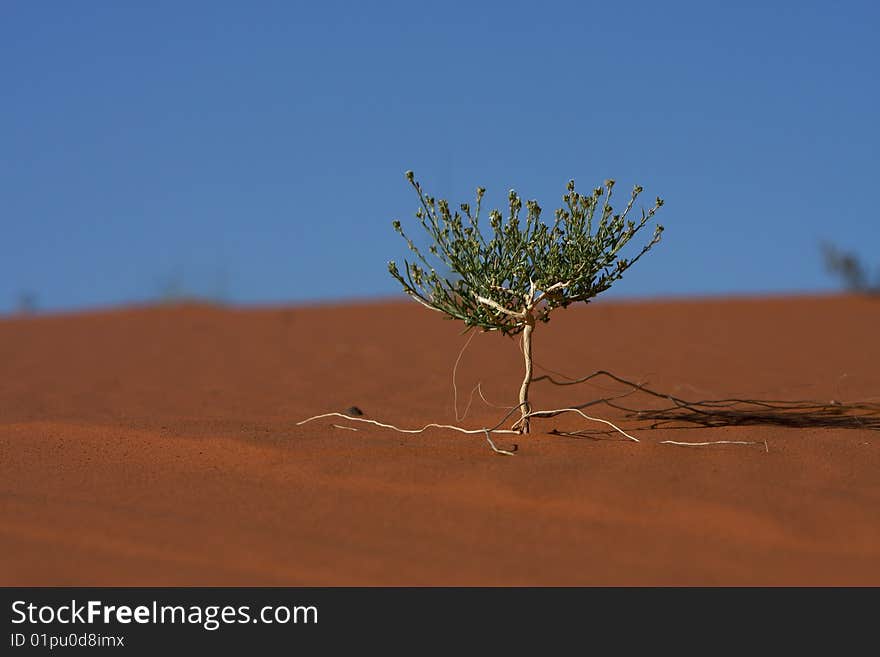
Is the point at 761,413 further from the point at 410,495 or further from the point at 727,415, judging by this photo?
the point at 410,495

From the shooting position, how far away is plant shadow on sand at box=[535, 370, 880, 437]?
7719mm

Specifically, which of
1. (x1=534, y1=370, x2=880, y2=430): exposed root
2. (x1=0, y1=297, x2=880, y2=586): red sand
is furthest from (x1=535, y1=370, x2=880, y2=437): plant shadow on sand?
(x1=0, y1=297, x2=880, y2=586): red sand

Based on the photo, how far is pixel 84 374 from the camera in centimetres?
1345

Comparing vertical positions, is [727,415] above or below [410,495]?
above

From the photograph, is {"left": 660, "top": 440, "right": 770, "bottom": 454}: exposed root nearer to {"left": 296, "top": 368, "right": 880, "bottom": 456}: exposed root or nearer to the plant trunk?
{"left": 296, "top": 368, "right": 880, "bottom": 456}: exposed root

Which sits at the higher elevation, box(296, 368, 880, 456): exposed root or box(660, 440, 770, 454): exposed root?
box(296, 368, 880, 456): exposed root

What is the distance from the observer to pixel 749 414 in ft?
27.3

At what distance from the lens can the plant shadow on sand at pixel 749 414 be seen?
7.72 m

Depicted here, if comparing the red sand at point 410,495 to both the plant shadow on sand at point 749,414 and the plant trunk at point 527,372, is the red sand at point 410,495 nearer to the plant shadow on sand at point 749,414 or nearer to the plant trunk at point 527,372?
the plant trunk at point 527,372

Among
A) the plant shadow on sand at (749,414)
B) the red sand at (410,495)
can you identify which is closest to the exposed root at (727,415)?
the plant shadow on sand at (749,414)

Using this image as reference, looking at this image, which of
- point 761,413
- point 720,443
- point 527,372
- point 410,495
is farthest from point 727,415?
point 410,495

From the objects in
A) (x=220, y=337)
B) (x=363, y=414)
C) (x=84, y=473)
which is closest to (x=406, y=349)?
(x=220, y=337)
